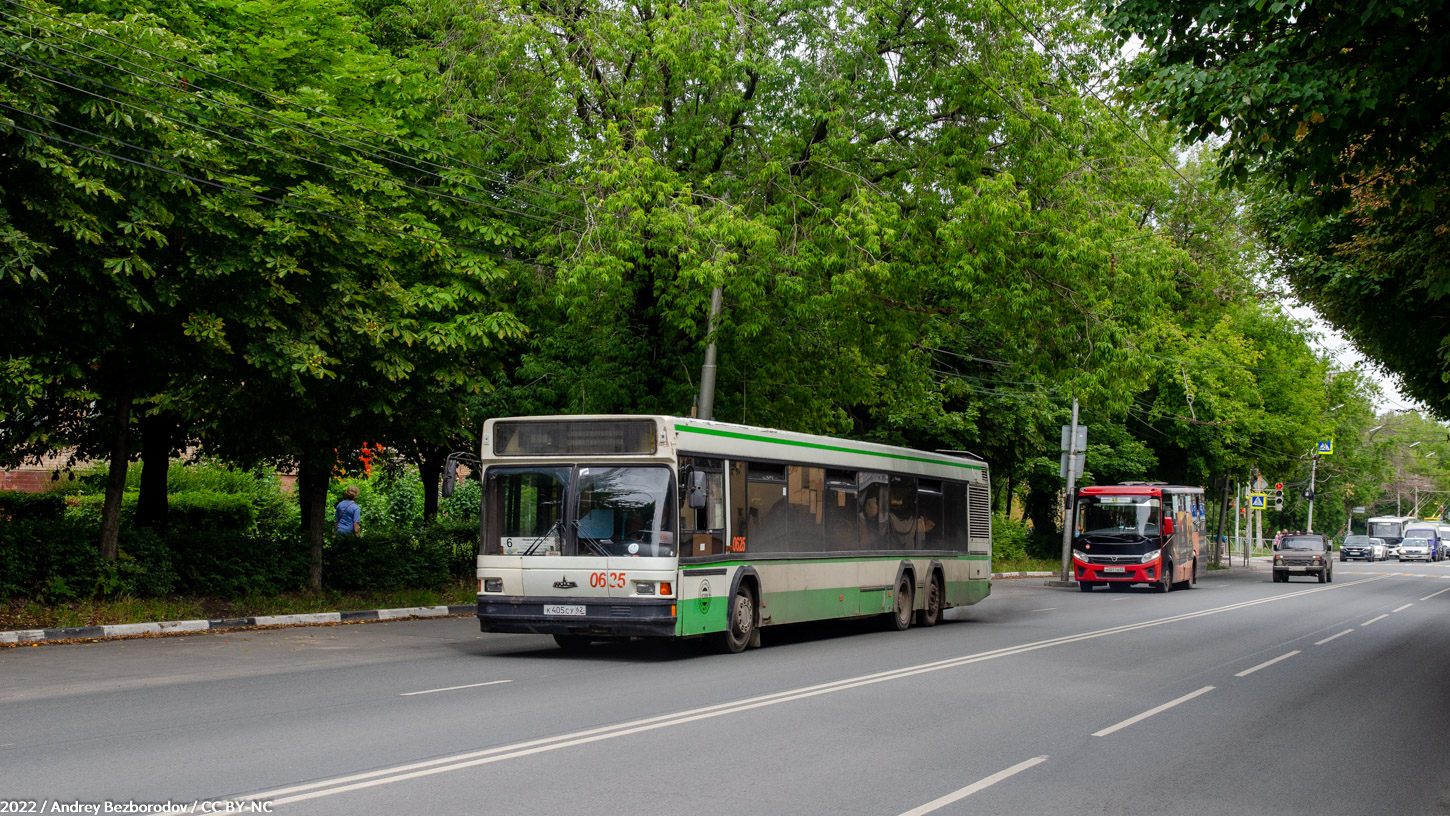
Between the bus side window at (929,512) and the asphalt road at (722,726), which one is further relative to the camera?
the bus side window at (929,512)

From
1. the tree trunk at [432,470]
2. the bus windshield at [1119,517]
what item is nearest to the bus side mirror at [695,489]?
the tree trunk at [432,470]

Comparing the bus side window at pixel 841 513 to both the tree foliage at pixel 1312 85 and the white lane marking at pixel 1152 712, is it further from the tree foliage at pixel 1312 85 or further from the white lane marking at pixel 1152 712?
the tree foliage at pixel 1312 85

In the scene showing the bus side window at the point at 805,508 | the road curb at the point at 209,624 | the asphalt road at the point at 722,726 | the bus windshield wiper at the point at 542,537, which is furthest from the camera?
the bus side window at the point at 805,508

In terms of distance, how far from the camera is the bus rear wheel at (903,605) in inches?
796

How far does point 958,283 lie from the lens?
18953 millimetres

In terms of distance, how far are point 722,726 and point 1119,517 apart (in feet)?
90.1

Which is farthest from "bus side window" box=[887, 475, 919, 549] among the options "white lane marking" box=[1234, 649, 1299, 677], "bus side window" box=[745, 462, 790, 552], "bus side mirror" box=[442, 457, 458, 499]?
"bus side mirror" box=[442, 457, 458, 499]

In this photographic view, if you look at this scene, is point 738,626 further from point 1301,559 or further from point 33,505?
point 1301,559

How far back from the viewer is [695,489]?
14234 millimetres

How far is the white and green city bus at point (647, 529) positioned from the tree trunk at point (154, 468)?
1014cm

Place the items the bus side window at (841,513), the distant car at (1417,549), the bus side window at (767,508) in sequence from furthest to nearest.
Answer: the distant car at (1417,549) < the bus side window at (841,513) < the bus side window at (767,508)

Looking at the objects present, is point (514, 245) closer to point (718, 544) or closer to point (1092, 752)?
point (718, 544)

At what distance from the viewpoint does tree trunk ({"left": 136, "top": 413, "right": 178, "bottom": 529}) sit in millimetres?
22172

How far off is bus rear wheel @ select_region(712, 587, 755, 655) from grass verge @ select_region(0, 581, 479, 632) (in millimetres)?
7124
